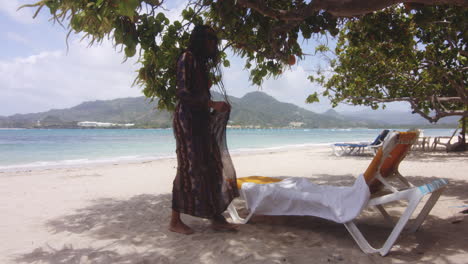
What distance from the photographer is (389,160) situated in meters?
3.37

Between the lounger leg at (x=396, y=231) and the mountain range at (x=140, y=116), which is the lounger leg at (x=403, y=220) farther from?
the mountain range at (x=140, y=116)

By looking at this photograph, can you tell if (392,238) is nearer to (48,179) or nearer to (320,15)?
(320,15)

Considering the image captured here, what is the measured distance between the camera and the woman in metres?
2.83

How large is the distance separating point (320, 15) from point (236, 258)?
3.15 m

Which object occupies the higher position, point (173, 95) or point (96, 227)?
point (173, 95)

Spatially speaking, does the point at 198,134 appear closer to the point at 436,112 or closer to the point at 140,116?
the point at 436,112

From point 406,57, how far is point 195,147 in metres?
5.07

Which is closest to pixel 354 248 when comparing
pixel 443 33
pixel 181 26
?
pixel 181 26

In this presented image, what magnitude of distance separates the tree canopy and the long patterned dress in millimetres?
585

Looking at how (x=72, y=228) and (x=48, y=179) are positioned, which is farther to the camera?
(x=48, y=179)

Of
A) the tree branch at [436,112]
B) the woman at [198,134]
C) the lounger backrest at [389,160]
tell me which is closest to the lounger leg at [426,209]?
the lounger backrest at [389,160]

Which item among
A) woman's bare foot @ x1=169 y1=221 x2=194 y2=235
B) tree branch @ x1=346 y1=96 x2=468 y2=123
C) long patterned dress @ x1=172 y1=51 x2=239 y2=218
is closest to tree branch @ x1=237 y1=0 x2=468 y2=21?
long patterned dress @ x1=172 y1=51 x2=239 y2=218

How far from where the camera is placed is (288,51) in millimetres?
4441

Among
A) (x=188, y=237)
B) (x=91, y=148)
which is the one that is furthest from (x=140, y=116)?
(x=188, y=237)
